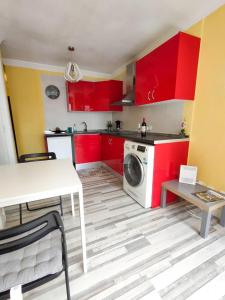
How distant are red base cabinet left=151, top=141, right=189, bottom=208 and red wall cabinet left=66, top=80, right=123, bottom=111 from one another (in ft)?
7.01

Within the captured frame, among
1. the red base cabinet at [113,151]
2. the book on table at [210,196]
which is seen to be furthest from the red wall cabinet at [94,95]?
the book on table at [210,196]

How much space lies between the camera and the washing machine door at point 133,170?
206 cm

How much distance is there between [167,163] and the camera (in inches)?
79.4

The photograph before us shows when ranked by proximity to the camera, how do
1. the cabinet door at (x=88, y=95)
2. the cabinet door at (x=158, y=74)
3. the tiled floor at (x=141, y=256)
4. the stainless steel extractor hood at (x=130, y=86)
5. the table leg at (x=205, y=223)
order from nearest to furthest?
the tiled floor at (x=141, y=256)
the table leg at (x=205, y=223)
the cabinet door at (x=158, y=74)
the stainless steel extractor hood at (x=130, y=86)
the cabinet door at (x=88, y=95)

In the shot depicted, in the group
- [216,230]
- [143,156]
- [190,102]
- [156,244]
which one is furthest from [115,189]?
[190,102]

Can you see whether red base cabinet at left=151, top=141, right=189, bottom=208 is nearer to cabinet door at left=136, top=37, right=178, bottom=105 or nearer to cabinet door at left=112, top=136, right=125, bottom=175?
cabinet door at left=136, top=37, right=178, bottom=105

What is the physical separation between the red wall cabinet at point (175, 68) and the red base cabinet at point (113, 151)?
0.98 meters

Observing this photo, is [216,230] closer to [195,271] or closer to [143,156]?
[195,271]

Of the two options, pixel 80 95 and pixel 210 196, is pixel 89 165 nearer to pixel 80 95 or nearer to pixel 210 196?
pixel 80 95

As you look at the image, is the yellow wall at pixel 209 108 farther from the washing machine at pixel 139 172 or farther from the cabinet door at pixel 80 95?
the cabinet door at pixel 80 95

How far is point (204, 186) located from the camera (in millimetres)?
1911

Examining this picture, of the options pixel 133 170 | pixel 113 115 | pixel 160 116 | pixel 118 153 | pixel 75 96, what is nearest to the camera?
pixel 133 170

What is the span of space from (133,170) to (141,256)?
45.5 inches

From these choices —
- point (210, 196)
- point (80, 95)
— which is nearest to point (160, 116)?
point (210, 196)
